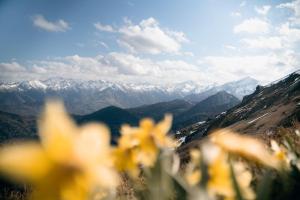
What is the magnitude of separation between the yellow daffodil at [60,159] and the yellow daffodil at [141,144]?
2.14 feet

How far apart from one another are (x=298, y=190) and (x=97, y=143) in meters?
1.91

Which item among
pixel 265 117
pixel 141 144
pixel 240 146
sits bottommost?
pixel 240 146

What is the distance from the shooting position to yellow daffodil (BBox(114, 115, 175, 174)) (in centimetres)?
162

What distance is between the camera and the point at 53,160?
825 millimetres

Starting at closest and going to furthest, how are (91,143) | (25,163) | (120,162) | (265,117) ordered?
(25,163), (91,143), (120,162), (265,117)

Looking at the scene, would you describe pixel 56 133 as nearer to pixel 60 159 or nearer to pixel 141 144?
pixel 60 159

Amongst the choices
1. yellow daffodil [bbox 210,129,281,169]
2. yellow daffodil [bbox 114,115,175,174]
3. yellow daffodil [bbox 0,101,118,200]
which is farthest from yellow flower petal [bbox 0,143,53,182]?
yellow daffodil [bbox 210,129,281,169]

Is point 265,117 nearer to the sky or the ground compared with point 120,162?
nearer to the sky

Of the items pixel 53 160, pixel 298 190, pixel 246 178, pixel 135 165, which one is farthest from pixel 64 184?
pixel 298 190

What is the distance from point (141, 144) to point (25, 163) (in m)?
0.96

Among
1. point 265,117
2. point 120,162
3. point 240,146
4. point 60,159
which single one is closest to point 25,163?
point 60,159

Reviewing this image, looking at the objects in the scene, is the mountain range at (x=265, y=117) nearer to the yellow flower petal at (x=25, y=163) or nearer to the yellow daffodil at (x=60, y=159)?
the yellow daffodil at (x=60, y=159)

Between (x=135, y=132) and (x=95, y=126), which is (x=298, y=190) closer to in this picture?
(x=135, y=132)

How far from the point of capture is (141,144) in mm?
1672
